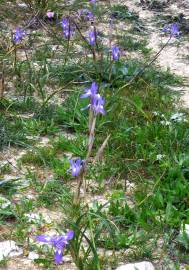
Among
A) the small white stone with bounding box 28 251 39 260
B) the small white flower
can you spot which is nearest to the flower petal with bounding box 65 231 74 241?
the small white stone with bounding box 28 251 39 260

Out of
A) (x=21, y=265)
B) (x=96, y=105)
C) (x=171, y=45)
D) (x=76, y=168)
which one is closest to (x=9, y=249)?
(x=21, y=265)

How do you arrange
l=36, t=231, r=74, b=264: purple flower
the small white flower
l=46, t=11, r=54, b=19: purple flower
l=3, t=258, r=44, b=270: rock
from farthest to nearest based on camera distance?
l=46, t=11, r=54, b=19: purple flower → the small white flower → l=3, t=258, r=44, b=270: rock → l=36, t=231, r=74, b=264: purple flower

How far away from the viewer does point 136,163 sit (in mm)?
3771

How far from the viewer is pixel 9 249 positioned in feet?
9.80

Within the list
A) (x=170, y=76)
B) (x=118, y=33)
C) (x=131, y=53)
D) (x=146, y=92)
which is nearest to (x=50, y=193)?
(x=146, y=92)

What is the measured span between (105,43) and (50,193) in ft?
9.76

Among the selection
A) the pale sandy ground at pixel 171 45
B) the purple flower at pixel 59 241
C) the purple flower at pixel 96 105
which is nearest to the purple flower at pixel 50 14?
the pale sandy ground at pixel 171 45

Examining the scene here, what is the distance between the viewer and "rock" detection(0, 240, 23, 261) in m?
2.96

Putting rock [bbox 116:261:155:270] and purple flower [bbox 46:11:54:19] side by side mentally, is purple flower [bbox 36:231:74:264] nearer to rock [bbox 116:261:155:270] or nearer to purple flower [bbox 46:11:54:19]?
rock [bbox 116:261:155:270]

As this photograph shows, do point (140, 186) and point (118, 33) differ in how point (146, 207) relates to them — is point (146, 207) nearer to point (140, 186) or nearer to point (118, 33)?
point (140, 186)

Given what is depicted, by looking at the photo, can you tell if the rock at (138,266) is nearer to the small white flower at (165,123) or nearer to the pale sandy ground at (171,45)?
the small white flower at (165,123)

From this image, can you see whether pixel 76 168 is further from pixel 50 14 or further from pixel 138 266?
pixel 50 14

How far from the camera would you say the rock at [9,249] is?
2.96 meters

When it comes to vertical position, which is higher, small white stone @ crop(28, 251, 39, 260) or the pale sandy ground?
the pale sandy ground
